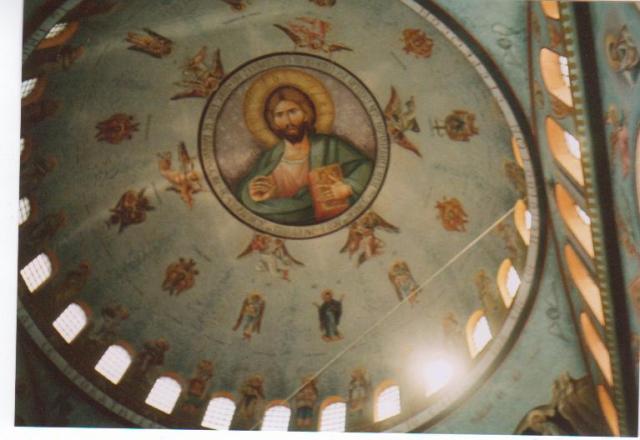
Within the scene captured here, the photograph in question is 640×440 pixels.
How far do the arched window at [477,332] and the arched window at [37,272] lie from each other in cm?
576

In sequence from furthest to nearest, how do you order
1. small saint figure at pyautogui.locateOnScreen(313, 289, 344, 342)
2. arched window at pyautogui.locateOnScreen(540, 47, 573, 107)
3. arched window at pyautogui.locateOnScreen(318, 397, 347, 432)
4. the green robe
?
the green robe < small saint figure at pyautogui.locateOnScreen(313, 289, 344, 342) < arched window at pyautogui.locateOnScreen(318, 397, 347, 432) < arched window at pyautogui.locateOnScreen(540, 47, 573, 107)

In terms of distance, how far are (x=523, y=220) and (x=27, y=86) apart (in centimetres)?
663

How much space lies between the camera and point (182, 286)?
16047 mm

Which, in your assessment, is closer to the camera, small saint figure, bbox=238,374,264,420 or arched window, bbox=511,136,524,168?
arched window, bbox=511,136,524,168

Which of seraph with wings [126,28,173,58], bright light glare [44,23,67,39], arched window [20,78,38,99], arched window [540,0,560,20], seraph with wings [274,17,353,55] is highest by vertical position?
arched window [540,0,560,20]

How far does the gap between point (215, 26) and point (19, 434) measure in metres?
6.32

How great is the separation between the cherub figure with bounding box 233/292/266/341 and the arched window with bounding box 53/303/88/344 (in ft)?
7.73

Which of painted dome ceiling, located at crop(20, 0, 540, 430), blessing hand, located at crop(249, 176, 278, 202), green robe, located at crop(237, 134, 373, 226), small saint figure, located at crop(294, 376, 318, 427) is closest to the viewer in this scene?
small saint figure, located at crop(294, 376, 318, 427)

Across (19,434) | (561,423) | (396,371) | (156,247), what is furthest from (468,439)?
(156,247)

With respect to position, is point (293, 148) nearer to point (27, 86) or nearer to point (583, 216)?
point (27, 86)

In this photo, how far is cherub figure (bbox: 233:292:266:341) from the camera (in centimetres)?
1578

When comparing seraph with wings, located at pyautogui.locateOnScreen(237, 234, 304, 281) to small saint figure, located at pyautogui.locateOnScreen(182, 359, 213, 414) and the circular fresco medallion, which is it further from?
small saint figure, located at pyautogui.locateOnScreen(182, 359, 213, 414)

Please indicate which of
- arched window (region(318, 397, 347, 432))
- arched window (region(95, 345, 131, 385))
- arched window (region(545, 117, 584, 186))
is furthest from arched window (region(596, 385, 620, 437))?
arched window (region(95, 345, 131, 385))

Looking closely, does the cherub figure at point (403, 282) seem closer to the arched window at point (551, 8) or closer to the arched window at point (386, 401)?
the arched window at point (386, 401)
